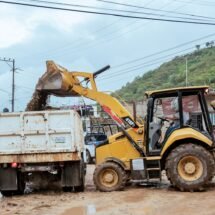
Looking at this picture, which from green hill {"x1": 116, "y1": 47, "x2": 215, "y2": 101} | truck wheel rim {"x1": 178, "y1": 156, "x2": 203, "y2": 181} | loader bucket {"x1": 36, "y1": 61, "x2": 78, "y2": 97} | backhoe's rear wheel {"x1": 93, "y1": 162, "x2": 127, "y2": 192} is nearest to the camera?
truck wheel rim {"x1": 178, "y1": 156, "x2": 203, "y2": 181}

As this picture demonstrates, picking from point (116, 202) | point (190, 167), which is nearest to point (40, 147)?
point (116, 202)

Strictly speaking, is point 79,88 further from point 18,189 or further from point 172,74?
point 172,74

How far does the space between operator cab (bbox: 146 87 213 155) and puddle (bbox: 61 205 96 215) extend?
3.23 metres

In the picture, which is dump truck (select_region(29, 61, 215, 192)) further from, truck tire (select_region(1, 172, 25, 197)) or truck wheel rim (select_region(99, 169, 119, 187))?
truck tire (select_region(1, 172, 25, 197))

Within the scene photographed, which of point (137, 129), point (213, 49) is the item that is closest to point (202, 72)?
point (213, 49)

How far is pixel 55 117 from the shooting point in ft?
43.4

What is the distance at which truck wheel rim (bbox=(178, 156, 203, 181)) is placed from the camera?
12.5m

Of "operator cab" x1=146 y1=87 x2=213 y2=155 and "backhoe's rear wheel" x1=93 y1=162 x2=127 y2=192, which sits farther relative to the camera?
"backhoe's rear wheel" x1=93 y1=162 x2=127 y2=192

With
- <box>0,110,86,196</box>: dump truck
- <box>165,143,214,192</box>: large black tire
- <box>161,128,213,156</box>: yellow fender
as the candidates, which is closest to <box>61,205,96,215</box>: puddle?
<box>0,110,86,196</box>: dump truck

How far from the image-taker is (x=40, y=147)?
13.1 meters

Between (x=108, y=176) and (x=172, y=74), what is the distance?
221 feet

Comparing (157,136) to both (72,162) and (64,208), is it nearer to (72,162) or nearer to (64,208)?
(72,162)

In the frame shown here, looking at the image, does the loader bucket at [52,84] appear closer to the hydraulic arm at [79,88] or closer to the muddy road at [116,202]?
the hydraulic arm at [79,88]

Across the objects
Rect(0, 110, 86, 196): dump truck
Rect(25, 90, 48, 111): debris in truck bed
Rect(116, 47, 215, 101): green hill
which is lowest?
Rect(0, 110, 86, 196): dump truck
